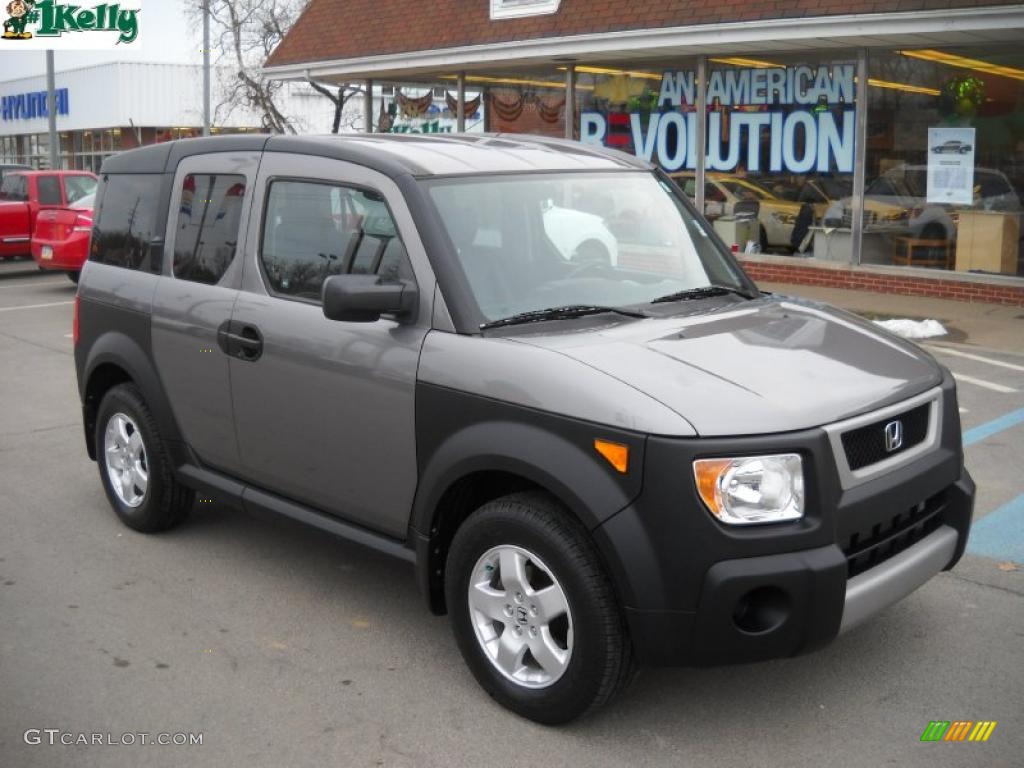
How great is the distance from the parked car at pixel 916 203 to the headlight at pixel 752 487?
11.5 meters

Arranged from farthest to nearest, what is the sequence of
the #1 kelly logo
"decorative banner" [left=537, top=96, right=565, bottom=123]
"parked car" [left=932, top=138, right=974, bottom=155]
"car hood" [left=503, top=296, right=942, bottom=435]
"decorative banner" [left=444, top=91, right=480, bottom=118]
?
the #1 kelly logo, "decorative banner" [left=444, top=91, right=480, bottom=118], "decorative banner" [left=537, top=96, right=565, bottom=123], "parked car" [left=932, top=138, right=974, bottom=155], "car hood" [left=503, top=296, right=942, bottom=435]

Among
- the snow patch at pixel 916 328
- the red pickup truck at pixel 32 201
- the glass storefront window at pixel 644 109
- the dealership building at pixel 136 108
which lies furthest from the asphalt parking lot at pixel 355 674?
the dealership building at pixel 136 108

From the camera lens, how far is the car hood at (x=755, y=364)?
3.56 meters

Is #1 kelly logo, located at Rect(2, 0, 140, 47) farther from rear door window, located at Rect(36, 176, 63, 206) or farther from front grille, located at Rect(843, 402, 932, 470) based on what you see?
front grille, located at Rect(843, 402, 932, 470)

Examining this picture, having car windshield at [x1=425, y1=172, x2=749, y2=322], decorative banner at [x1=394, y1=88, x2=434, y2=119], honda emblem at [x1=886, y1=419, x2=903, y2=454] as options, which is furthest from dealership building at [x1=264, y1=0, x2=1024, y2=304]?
honda emblem at [x1=886, y1=419, x2=903, y2=454]

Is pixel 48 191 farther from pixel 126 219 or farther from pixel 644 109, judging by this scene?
pixel 126 219

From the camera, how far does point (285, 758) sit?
3734 mm

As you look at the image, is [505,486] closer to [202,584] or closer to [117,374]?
[202,584]

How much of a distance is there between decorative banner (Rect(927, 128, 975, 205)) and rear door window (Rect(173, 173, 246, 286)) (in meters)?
11.1

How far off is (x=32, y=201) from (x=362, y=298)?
1699 cm

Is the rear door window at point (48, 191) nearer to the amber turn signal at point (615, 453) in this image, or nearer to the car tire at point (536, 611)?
the car tire at point (536, 611)

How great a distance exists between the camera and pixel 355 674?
4324 millimetres

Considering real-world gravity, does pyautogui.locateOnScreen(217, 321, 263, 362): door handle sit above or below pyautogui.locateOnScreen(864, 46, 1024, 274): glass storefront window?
below

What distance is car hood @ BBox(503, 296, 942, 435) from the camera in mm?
3557
